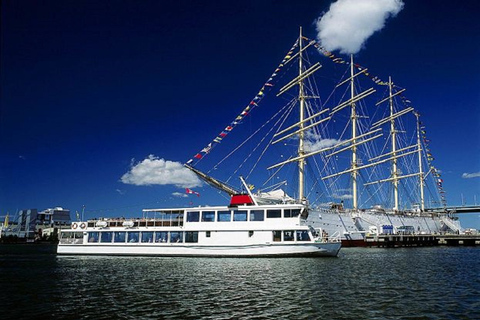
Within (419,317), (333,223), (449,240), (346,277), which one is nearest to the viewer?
(419,317)

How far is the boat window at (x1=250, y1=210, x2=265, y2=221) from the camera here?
37.4 m

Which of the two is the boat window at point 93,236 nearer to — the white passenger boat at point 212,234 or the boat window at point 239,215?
the white passenger boat at point 212,234

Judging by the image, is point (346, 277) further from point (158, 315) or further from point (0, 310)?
point (0, 310)

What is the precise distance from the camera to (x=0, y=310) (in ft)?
49.6

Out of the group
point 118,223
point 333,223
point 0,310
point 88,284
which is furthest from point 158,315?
point 333,223

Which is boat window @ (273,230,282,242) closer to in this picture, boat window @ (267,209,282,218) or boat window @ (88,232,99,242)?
boat window @ (267,209,282,218)

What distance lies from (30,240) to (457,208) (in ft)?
455

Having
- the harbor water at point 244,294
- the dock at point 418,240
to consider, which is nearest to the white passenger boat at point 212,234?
the harbor water at point 244,294

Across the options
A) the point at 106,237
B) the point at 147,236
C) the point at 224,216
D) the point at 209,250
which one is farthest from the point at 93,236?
the point at 224,216

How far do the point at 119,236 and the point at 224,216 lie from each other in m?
13.0

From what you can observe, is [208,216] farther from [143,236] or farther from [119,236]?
[119,236]

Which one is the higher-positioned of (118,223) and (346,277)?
(118,223)

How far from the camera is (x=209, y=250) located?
38031 millimetres

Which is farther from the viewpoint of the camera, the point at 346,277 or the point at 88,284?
the point at 346,277
